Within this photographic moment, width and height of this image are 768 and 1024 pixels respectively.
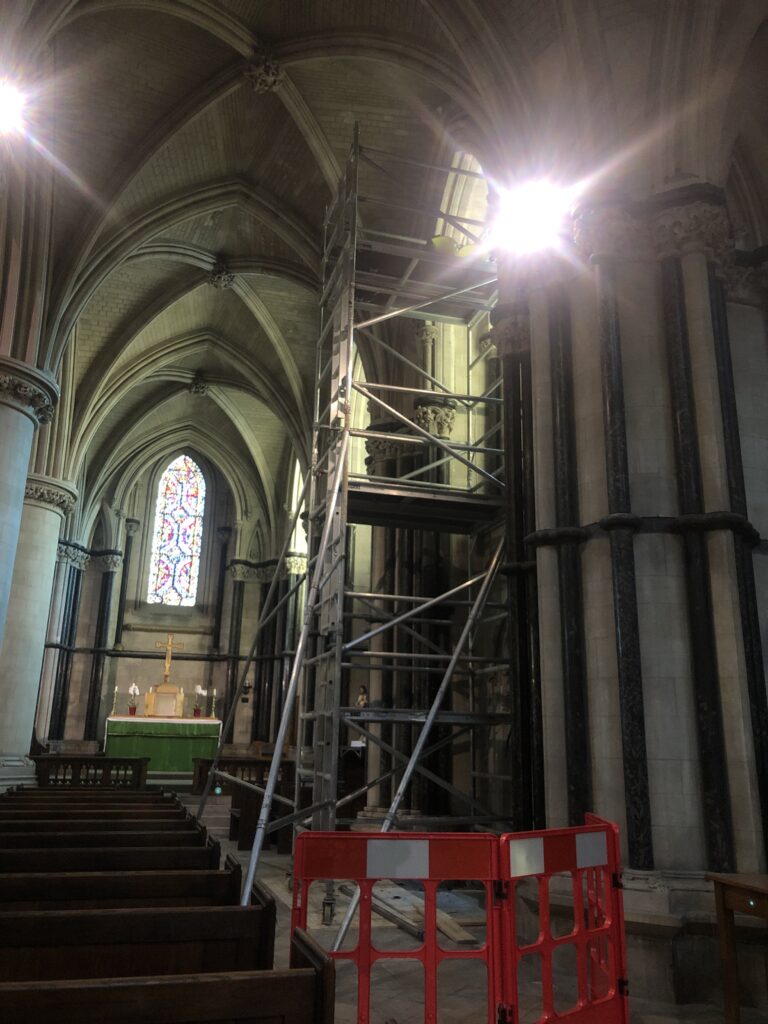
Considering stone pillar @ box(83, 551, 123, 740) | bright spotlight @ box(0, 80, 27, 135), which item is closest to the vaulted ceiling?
bright spotlight @ box(0, 80, 27, 135)

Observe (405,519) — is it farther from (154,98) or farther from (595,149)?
(154,98)

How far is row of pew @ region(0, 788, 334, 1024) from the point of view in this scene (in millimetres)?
2113

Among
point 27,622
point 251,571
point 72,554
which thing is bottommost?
point 27,622

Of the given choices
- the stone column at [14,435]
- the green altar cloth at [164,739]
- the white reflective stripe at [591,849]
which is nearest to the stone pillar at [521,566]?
the white reflective stripe at [591,849]

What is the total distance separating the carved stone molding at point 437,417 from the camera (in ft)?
36.7

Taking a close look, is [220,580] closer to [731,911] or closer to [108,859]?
[108,859]

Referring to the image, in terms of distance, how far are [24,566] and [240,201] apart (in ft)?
24.8

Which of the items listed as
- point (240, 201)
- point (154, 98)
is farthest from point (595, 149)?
point (240, 201)

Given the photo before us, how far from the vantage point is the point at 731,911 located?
165 inches

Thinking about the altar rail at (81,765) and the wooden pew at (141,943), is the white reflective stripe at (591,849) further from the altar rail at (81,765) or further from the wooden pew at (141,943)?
the altar rail at (81,765)

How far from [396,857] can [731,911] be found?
2059mm

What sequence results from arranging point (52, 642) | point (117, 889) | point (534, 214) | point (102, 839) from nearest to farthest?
1. point (117, 889)
2. point (102, 839)
3. point (534, 214)
4. point (52, 642)

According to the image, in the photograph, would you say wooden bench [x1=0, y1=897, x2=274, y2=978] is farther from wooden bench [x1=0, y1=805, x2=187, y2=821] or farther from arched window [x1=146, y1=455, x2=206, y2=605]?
arched window [x1=146, y1=455, x2=206, y2=605]

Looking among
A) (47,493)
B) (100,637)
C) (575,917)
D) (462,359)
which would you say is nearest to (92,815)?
(575,917)
